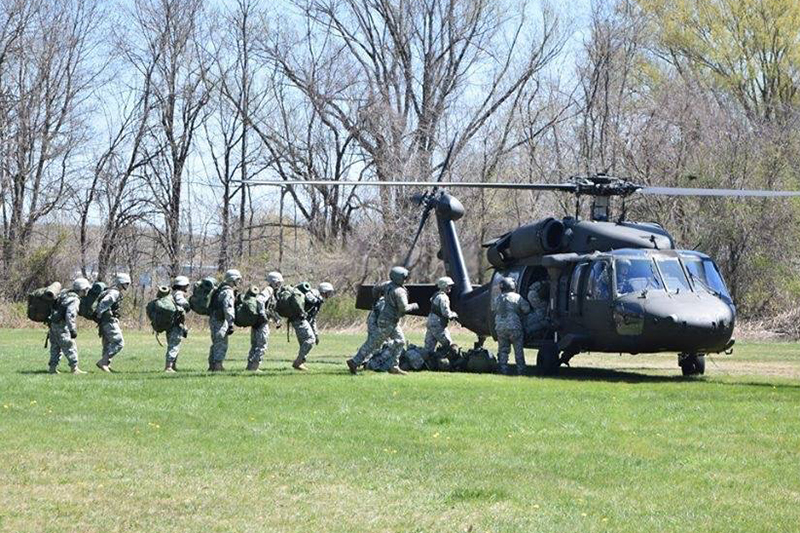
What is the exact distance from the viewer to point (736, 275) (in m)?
39.9

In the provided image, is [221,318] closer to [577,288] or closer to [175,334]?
[175,334]

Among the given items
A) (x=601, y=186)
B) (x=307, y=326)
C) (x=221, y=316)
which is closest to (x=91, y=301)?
(x=221, y=316)

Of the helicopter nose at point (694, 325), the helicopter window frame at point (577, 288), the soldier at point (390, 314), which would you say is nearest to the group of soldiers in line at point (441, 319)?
the soldier at point (390, 314)

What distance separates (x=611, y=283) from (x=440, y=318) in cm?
361

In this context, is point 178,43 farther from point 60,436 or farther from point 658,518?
point 658,518

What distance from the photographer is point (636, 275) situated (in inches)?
736

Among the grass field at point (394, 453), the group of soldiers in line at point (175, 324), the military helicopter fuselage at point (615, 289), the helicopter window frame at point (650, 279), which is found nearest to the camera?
the grass field at point (394, 453)

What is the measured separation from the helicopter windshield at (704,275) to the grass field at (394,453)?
1.47m

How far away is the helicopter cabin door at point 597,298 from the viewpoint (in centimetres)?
1862

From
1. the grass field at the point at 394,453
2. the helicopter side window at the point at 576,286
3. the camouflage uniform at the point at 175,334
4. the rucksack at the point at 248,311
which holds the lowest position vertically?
the grass field at the point at 394,453

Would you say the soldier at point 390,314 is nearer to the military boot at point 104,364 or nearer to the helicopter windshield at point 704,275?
the military boot at point 104,364

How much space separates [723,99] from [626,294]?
3007 centimetres

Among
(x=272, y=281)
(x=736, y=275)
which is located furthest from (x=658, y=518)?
(x=736, y=275)

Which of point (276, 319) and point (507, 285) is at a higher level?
point (507, 285)
